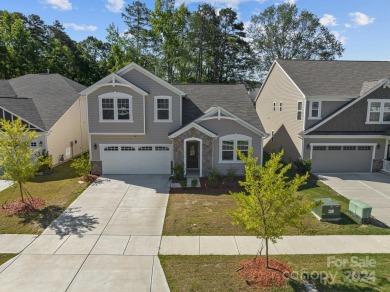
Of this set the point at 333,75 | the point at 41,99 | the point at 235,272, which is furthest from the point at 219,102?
the point at 41,99

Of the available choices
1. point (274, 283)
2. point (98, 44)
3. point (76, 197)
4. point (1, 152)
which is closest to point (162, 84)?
point (76, 197)

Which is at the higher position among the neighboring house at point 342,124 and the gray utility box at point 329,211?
the neighboring house at point 342,124

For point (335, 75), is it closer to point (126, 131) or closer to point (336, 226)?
point (336, 226)

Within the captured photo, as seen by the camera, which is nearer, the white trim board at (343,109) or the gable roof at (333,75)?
the white trim board at (343,109)

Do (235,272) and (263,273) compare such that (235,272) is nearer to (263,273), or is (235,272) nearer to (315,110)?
(263,273)

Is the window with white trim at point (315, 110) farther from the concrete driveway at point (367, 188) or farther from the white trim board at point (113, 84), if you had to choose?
the white trim board at point (113, 84)

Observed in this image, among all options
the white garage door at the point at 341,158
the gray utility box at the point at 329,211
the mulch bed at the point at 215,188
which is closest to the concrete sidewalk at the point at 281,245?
the gray utility box at the point at 329,211
